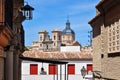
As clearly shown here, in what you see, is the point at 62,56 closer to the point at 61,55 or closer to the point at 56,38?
the point at 61,55

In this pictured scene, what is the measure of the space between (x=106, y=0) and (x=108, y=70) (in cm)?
321

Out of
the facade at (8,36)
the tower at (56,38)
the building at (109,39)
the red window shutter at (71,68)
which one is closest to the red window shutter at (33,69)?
the red window shutter at (71,68)

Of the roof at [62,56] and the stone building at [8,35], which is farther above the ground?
the roof at [62,56]

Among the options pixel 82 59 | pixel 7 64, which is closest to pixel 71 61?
pixel 82 59

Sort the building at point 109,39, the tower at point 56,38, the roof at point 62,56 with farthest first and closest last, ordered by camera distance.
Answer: the tower at point 56,38 < the roof at point 62,56 < the building at point 109,39

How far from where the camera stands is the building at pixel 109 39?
1702 centimetres

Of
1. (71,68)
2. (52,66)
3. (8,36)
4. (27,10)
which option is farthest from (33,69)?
(8,36)

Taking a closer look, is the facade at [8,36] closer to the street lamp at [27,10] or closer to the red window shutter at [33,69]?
the street lamp at [27,10]

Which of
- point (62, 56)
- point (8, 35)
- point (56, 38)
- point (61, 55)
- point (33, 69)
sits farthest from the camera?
point (56, 38)

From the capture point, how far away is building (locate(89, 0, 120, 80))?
1702 cm

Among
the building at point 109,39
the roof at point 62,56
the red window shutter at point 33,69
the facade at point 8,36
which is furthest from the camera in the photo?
the roof at point 62,56

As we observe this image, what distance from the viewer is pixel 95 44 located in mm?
24203

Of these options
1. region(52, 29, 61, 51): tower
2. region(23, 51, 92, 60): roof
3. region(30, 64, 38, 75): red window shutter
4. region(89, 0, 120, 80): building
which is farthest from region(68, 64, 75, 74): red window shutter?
region(52, 29, 61, 51): tower

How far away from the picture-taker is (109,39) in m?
18.9
